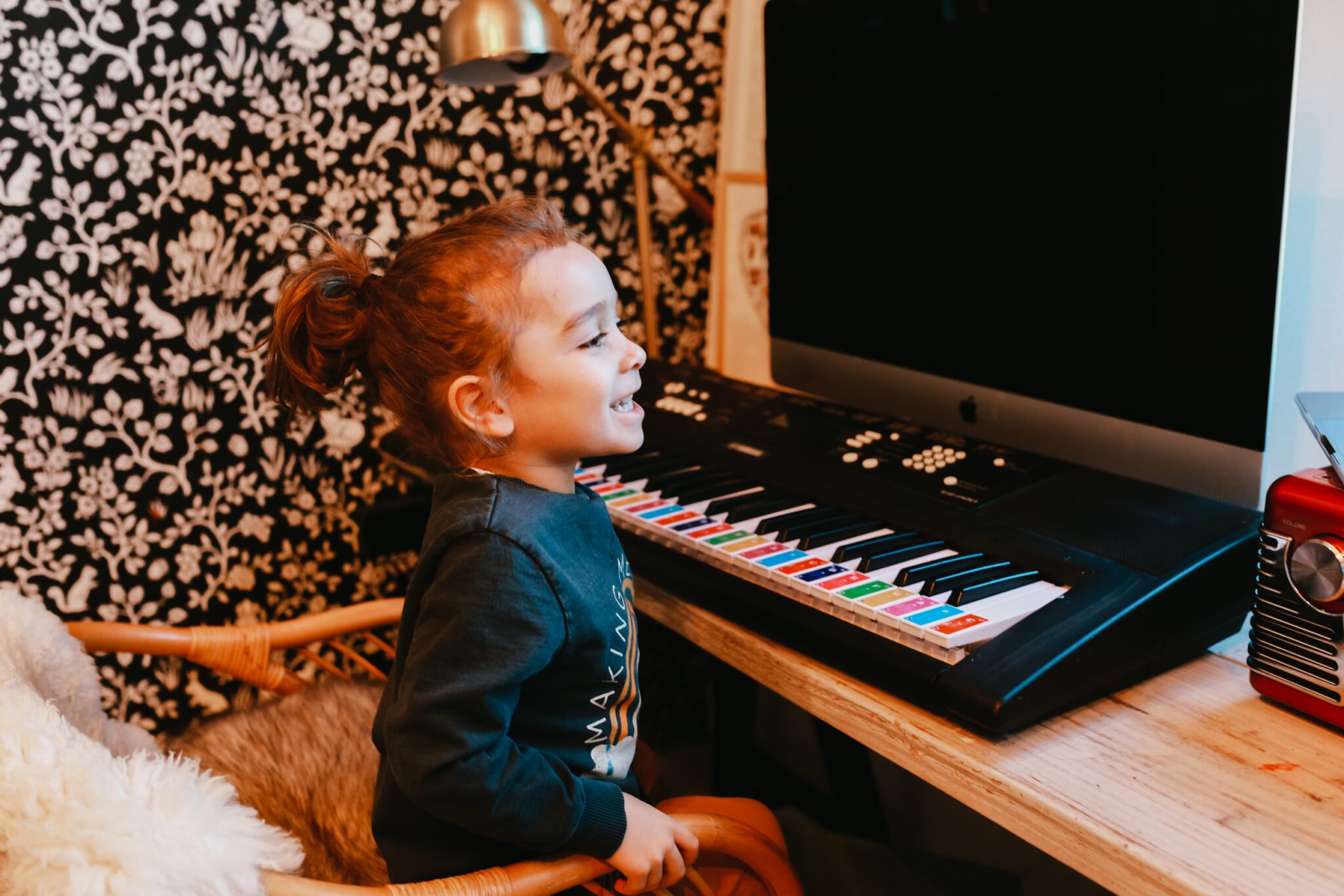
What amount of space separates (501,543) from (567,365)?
18 cm

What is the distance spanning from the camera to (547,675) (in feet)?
2.99

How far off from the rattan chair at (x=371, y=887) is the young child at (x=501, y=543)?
2cm

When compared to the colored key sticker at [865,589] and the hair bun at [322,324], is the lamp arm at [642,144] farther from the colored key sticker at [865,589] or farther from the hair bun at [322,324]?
the colored key sticker at [865,589]

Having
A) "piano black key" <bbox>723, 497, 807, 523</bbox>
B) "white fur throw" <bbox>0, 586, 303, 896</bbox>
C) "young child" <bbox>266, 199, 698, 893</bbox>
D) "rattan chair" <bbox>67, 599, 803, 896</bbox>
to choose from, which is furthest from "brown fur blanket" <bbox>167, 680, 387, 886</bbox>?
"piano black key" <bbox>723, 497, 807, 523</bbox>

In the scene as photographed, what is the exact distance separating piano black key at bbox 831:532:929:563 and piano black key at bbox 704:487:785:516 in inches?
6.6

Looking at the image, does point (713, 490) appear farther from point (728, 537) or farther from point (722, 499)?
point (728, 537)

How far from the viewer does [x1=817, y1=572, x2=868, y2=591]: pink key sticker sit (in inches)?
37.7

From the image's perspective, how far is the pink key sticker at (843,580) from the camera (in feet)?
3.14

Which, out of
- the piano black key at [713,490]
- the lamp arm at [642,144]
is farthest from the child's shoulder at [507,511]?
the lamp arm at [642,144]

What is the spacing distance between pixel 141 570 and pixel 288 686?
1.61 feet

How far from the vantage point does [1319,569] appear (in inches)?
30.5

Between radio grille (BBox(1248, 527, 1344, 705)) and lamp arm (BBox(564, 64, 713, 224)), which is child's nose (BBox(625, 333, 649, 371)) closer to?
radio grille (BBox(1248, 527, 1344, 705))

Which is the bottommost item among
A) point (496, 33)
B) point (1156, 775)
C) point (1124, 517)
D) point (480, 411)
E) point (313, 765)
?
point (313, 765)

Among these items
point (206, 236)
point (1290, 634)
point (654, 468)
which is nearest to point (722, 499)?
point (654, 468)
